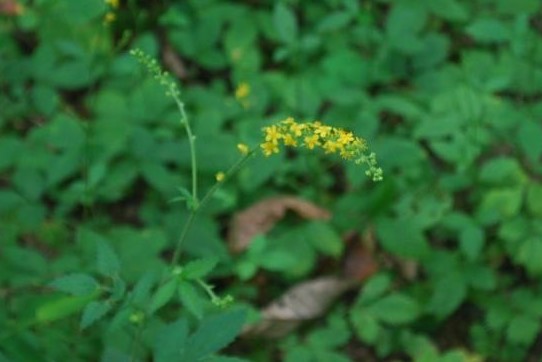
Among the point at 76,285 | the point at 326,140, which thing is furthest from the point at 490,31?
the point at 76,285

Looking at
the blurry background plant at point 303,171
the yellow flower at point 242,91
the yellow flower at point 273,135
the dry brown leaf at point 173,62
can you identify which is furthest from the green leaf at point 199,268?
the dry brown leaf at point 173,62

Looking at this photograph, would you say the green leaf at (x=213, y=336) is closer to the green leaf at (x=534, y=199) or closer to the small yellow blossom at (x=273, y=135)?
the small yellow blossom at (x=273, y=135)

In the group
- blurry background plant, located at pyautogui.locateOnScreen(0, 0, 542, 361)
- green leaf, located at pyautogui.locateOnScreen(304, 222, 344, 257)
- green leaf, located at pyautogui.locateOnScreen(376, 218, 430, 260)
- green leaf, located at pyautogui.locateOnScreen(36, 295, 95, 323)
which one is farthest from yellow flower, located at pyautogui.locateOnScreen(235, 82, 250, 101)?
green leaf, located at pyautogui.locateOnScreen(36, 295, 95, 323)

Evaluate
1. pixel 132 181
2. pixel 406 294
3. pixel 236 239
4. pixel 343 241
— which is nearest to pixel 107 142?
pixel 132 181

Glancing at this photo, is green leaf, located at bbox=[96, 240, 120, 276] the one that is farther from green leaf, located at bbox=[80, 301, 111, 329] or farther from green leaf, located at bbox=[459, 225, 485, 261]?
green leaf, located at bbox=[459, 225, 485, 261]

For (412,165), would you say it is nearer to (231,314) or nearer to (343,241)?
(343,241)

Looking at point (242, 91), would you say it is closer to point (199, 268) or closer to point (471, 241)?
point (471, 241)
